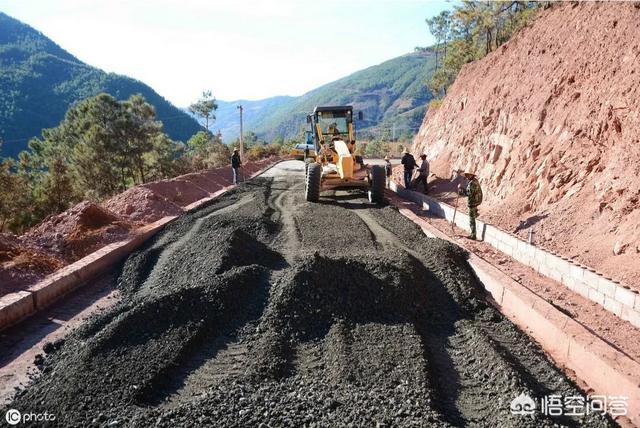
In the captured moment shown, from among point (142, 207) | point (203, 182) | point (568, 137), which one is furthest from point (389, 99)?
point (142, 207)

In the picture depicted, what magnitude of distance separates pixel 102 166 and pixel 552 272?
91.0 feet

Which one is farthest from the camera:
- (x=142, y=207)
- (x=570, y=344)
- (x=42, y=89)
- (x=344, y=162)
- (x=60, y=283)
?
(x=42, y=89)

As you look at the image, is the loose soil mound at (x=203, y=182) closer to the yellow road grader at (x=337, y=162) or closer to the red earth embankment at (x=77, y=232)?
the red earth embankment at (x=77, y=232)

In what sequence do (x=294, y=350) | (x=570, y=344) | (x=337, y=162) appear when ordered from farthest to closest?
(x=337, y=162), (x=294, y=350), (x=570, y=344)

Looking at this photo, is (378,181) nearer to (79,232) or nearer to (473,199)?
(473,199)

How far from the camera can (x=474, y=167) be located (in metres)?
14.1

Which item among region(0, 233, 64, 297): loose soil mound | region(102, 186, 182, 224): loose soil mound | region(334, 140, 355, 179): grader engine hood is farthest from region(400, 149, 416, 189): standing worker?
region(0, 233, 64, 297): loose soil mound

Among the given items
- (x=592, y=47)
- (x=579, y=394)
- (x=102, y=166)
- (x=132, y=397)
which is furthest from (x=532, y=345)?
(x=102, y=166)

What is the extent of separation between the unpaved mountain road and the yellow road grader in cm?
515

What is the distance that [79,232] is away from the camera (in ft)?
29.6

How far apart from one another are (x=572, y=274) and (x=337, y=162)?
7641 millimetres

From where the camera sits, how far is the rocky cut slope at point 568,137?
7.77m

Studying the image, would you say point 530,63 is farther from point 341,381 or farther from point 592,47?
point 341,381

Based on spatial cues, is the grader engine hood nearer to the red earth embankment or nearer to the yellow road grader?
the yellow road grader
